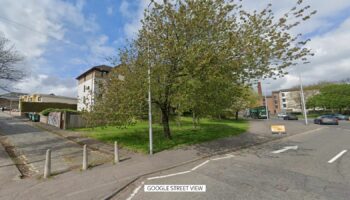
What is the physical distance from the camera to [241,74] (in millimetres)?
9109

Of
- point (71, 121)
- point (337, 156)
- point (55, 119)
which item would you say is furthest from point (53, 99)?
point (337, 156)

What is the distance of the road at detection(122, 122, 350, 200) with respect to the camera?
15.9 ft

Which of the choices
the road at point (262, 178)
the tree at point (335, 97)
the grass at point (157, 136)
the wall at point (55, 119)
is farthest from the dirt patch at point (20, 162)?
the tree at point (335, 97)

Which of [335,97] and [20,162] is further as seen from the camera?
[335,97]

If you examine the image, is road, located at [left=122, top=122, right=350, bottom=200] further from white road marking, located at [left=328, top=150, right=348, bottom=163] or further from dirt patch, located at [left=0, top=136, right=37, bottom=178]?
dirt patch, located at [left=0, top=136, right=37, bottom=178]

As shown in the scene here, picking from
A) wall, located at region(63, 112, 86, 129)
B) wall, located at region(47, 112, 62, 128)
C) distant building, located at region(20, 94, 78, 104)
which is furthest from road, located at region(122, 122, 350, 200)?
distant building, located at region(20, 94, 78, 104)

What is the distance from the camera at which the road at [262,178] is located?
15.9ft

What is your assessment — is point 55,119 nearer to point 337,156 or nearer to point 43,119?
point 43,119

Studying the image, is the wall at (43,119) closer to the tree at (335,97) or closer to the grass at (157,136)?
the grass at (157,136)

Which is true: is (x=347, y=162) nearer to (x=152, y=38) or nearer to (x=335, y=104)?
(x=152, y=38)

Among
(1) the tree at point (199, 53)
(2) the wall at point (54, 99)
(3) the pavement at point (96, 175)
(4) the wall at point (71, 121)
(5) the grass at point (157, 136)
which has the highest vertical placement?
(2) the wall at point (54, 99)

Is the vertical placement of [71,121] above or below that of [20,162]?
above

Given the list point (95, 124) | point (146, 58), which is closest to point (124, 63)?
point (146, 58)

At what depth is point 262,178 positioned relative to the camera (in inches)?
235
